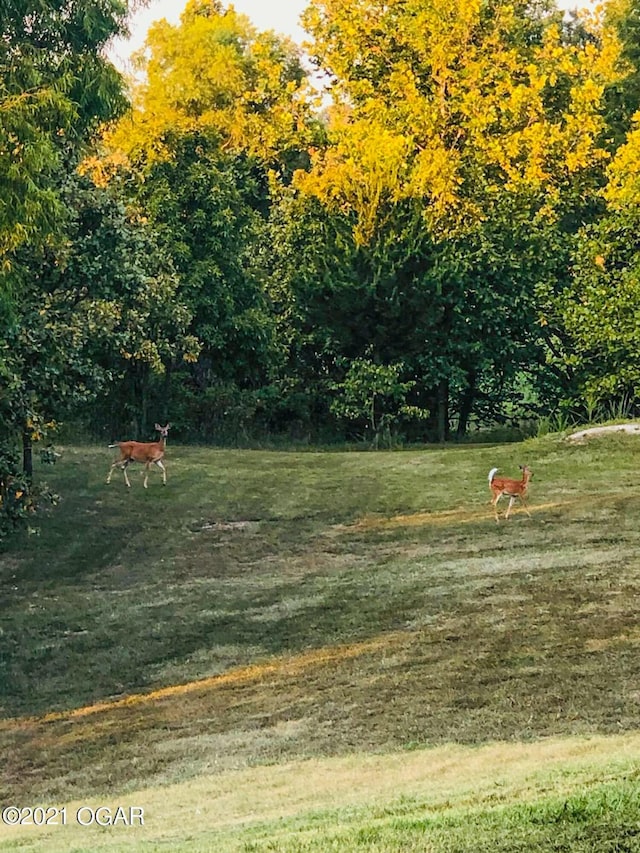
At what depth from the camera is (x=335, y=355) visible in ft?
98.2

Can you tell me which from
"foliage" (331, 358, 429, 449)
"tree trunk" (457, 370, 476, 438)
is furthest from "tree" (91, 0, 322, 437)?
"tree trunk" (457, 370, 476, 438)

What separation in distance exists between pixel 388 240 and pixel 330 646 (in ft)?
60.9

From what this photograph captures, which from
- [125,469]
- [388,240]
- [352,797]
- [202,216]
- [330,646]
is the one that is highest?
[202,216]

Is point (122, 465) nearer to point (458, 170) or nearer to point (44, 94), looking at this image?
point (44, 94)

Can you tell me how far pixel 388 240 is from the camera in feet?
91.1

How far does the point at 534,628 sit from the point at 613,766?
175 inches

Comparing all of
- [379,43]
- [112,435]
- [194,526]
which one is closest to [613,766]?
[194,526]

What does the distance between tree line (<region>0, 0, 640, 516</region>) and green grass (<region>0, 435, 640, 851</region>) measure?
671 cm

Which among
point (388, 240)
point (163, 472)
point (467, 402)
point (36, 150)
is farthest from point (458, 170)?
point (36, 150)

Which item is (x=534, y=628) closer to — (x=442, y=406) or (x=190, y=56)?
(x=442, y=406)

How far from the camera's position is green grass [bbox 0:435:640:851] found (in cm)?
516

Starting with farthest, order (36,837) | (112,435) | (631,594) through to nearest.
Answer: (112,435) → (631,594) → (36,837)

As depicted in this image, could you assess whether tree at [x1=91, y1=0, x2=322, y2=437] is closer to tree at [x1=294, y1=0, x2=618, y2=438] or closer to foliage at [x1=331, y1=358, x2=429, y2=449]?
foliage at [x1=331, y1=358, x2=429, y2=449]

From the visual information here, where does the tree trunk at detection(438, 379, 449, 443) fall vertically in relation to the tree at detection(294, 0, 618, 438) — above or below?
below
